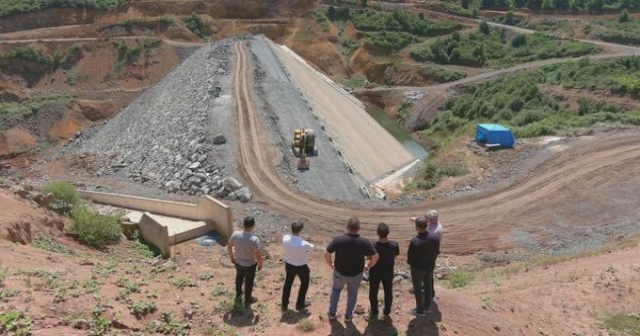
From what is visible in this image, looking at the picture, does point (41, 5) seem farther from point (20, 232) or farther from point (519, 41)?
point (20, 232)

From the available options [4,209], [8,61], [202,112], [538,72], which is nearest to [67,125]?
[8,61]

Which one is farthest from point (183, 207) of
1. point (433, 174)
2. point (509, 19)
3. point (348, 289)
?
point (509, 19)

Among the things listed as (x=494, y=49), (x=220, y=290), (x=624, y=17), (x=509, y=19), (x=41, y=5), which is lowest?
(x=220, y=290)

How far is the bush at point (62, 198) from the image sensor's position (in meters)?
17.6

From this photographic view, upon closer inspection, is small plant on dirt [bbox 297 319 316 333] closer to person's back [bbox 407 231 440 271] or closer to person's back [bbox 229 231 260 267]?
person's back [bbox 229 231 260 267]

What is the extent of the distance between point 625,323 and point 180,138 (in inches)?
824

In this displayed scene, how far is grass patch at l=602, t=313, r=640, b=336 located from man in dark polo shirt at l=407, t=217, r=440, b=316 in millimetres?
4360

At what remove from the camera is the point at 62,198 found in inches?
705

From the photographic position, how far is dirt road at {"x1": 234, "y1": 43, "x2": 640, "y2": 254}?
19.3 m

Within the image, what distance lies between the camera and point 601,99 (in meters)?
35.8

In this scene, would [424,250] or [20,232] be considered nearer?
[424,250]

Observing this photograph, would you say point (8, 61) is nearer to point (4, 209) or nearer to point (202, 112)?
point (202, 112)

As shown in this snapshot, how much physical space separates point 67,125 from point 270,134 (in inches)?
971

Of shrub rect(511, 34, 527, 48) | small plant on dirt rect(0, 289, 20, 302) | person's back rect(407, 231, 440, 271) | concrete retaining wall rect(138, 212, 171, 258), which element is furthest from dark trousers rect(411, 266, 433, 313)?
shrub rect(511, 34, 527, 48)
